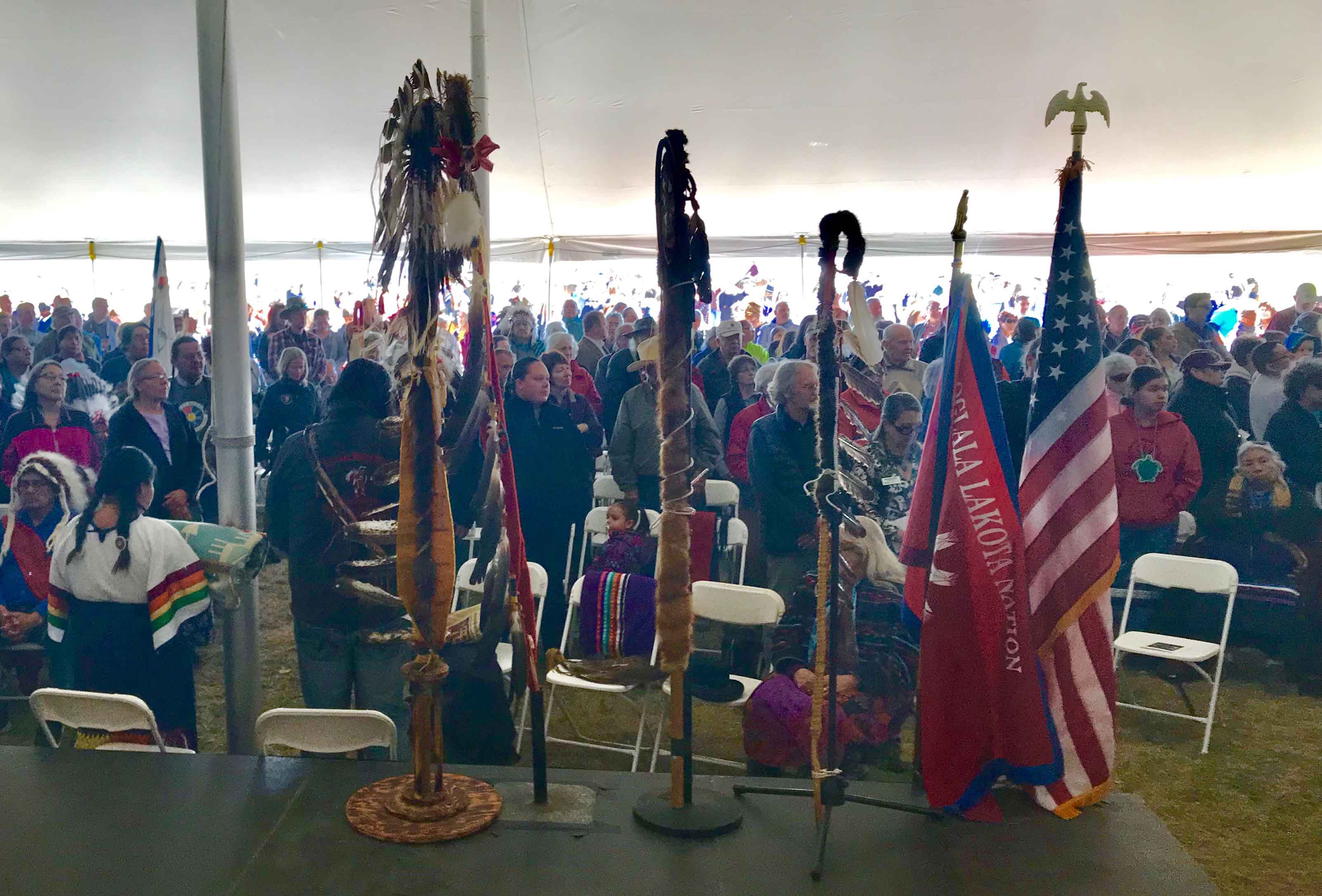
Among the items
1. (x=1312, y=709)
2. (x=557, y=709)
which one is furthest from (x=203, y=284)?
(x=1312, y=709)

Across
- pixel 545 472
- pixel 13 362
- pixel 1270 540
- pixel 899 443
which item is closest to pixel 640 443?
pixel 545 472

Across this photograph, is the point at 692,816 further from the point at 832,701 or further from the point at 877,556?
the point at 877,556

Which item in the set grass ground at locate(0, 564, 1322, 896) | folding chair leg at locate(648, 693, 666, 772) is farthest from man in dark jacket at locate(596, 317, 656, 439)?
folding chair leg at locate(648, 693, 666, 772)

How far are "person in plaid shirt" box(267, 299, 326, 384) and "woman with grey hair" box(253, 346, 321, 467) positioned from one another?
0.86 m

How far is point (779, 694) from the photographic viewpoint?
3588mm

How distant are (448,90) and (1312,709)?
530cm

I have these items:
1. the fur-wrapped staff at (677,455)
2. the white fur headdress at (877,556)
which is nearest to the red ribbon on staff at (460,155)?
the fur-wrapped staff at (677,455)

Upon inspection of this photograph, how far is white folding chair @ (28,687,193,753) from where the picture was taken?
2812mm

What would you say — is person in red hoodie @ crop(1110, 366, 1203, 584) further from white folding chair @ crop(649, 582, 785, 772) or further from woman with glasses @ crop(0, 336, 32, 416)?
woman with glasses @ crop(0, 336, 32, 416)

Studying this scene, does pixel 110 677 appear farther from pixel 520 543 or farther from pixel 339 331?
pixel 339 331

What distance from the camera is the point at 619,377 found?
23.0 ft

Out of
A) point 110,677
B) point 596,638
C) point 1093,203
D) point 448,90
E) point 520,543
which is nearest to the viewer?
point 448,90

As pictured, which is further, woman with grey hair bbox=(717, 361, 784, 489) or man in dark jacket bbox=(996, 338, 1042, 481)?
woman with grey hair bbox=(717, 361, 784, 489)

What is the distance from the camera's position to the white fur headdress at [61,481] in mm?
4039
